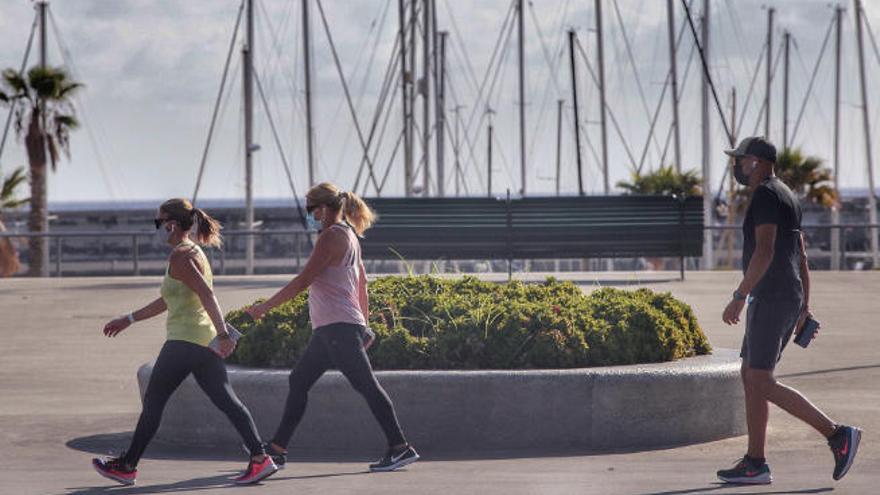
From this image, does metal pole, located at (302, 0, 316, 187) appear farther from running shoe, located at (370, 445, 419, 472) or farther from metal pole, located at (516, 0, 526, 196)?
running shoe, located at (370, 445, 419, 472)

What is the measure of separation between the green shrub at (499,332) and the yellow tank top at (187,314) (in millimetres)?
2019

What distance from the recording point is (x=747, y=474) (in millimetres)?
8922

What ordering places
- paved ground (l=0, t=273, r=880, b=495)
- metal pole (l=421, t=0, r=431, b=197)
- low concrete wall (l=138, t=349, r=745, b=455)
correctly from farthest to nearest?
metal pole (l=421, t=0, r=431, b=197)
low concrete wall (l=138, t=349, r=745, b=455)
paved ground (l=0, t=273, r=880, b=495)

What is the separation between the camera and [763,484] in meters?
8.97

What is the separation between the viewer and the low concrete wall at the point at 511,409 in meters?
10.4

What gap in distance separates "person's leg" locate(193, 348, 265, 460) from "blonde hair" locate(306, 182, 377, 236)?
1.03 meters

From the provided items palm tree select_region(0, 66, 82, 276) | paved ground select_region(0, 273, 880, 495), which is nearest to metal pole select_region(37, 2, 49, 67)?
palm tree select_region(0, 66, 82, 276)

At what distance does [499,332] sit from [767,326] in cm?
257

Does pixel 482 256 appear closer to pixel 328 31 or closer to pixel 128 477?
pixel 128 477

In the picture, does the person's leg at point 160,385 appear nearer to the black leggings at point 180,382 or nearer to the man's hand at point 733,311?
the black leggings at point 180,382

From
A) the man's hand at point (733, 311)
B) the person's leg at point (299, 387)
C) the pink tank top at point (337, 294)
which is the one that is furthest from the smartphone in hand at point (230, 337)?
the man's hand at point (733, 311)

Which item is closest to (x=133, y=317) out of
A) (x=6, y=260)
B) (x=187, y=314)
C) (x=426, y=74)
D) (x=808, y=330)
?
(x=187, y=314)

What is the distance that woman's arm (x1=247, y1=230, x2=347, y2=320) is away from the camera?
9164 mm

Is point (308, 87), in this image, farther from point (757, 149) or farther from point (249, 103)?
point (757, 149)
